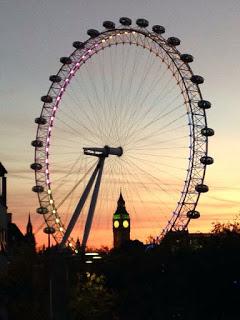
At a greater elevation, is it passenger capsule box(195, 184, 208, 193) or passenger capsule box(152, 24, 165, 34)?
passenger capsule box(152, 24, 165, 34)

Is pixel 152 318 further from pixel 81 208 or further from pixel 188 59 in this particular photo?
pixel 188 59

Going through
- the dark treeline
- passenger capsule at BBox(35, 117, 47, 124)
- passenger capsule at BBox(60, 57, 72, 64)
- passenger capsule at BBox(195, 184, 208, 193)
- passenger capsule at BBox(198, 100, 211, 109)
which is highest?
passenger capsule at BBox(60, 57, 72, 64)

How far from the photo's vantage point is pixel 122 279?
70.0 metres

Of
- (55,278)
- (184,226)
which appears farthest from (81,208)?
(55,278)

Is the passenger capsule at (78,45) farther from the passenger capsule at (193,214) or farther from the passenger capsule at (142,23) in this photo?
the passenger capsule at (193,214)

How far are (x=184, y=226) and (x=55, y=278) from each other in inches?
873

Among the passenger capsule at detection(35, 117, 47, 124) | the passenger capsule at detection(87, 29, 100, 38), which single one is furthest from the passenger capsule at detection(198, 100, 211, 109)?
the passenger capsule at detection(35, 117, 47, 124)

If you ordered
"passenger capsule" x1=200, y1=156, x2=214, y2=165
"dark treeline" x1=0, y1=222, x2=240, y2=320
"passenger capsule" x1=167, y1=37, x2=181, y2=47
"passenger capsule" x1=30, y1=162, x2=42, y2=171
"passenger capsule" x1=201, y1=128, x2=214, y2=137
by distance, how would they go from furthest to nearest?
1. "passenger capsule" x1=167, y1=37, x2=181, y2=47
2. "passenger capsule" x1=30, y1=162, x2=42, y2=171
3. "passenger capsule" x1=201, y1=128, x2=214, y2=137
4. "passenger capsule" x1=200, y1=156, x2=214, y2=165
5. "dark treeline" x1=0, y1=222, x2=240, y2=320

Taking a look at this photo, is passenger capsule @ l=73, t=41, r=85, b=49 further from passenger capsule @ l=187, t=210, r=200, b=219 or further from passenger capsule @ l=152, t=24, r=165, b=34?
passenger capsule @ l=187, t=210, r=200, b=219

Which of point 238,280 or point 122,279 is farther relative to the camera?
point 122,279

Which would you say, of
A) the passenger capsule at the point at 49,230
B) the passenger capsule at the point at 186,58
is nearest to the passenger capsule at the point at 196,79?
the passenger capsule at the point at 186,58

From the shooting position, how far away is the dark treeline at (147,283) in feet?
165

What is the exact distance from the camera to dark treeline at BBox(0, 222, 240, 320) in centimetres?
5031

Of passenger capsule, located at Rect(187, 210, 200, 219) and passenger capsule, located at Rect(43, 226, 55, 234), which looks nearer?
passenger capsule, located at Rect(43, 226, 55, 234)
